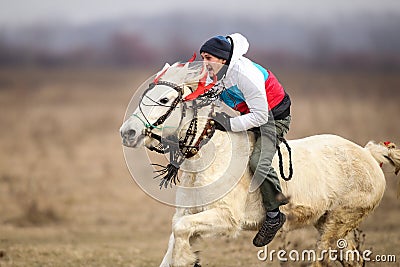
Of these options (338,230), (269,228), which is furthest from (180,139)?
(338,230)

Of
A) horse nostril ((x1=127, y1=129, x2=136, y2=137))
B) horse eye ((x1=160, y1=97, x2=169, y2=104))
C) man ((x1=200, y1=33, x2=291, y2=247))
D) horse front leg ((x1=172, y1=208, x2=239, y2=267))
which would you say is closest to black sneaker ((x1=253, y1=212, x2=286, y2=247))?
man ((x1=200, y1=33, x2=291, y2=247))

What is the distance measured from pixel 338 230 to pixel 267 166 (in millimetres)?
1621

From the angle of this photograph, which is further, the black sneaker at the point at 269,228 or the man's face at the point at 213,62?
the black sneaker at the point at 269,228

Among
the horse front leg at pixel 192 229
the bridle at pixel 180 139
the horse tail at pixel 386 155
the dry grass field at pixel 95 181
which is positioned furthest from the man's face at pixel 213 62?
the horse tail at pixel 386 155

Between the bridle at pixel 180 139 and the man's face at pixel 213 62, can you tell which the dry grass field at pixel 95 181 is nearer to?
the bridle at pixel 180 139

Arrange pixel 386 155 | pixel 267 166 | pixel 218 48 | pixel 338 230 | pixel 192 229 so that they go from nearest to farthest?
pixel 192 229 < pixel 218 48 < pixel 267 166 < pixel 338 230 < pixel 386 155

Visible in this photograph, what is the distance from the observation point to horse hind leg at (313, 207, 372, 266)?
25.1 feet

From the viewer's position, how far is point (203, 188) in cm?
645

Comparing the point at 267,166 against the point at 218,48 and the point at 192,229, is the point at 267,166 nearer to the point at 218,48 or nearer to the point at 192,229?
the point at 192,229

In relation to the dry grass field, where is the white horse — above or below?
above

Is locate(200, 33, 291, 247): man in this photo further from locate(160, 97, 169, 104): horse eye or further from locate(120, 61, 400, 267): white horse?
locate(160, 97, 169, 104): horse eye

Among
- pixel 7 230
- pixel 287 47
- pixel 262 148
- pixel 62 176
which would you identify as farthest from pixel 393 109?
pixel 287 47

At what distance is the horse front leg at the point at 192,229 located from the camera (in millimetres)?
6227

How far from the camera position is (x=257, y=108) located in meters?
6.49
